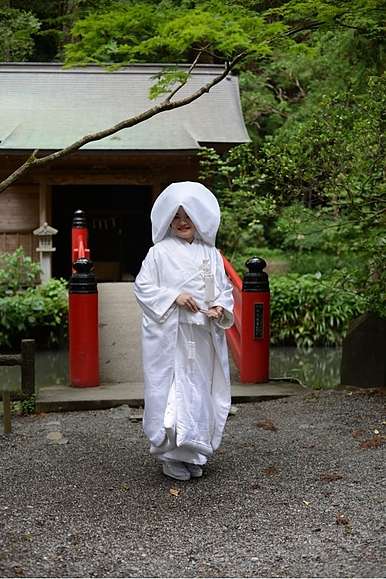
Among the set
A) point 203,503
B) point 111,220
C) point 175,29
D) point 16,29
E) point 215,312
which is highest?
point 16,29

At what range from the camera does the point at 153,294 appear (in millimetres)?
5070

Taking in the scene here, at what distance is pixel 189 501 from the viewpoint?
4.65 meters

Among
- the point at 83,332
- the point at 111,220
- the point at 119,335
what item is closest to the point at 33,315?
the point at 119,335

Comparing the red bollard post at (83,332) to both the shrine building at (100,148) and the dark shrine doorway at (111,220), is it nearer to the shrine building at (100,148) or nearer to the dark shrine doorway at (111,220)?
the shrine building at (100,148)

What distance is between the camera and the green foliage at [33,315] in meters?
12.5

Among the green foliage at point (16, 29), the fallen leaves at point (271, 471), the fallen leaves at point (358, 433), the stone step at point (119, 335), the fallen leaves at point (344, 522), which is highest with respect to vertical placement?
the green foliage at point (16, 29)

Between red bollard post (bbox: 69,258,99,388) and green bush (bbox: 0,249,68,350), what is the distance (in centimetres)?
476

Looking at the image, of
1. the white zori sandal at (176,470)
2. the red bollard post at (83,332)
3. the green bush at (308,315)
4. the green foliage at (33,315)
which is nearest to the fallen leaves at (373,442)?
the white zori sandal at (176,470)

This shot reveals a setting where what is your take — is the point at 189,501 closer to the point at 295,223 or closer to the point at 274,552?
the point at 274,552

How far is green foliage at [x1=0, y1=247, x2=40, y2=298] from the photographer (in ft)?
44.7

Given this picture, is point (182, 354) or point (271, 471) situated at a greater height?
point (182, 354)

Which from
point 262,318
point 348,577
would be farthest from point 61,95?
point 348,577

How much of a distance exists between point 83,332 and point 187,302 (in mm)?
3059

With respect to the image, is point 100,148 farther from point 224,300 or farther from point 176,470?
point 176,470
